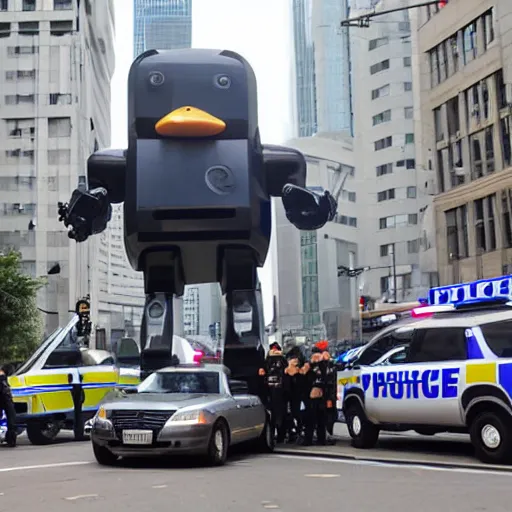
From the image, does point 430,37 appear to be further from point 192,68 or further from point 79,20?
point 79,20

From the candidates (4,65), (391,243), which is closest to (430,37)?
(391,243)

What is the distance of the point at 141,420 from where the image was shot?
33.7 feet

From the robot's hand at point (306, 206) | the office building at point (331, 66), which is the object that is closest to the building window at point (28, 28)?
the office building at point (331, 66)

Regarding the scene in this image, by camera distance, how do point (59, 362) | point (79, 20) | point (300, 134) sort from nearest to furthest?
point (59, 362) → point (79, 20) → point (300, 134)

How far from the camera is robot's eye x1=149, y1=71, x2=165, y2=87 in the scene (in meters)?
14.3

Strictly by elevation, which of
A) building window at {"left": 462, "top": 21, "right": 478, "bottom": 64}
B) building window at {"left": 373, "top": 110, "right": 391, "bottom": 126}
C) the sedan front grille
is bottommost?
the sedan front grille

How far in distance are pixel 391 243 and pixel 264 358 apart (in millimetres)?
33464

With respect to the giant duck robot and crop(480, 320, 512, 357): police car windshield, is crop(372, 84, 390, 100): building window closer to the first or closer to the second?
the giant duck robot

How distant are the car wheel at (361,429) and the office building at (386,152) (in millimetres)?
32598

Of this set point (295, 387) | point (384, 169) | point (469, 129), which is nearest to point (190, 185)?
point (295, 387)

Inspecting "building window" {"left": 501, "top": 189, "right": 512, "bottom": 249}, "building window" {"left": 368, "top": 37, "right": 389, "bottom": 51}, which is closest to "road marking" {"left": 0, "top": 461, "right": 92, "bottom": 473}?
"building window" {"left": 501, "top": 189, "right": 512, "bottom": 249}

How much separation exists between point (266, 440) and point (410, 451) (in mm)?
2109

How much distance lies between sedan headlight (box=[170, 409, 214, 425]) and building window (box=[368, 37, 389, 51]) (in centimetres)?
4183

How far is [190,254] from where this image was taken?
1512 centimetres
